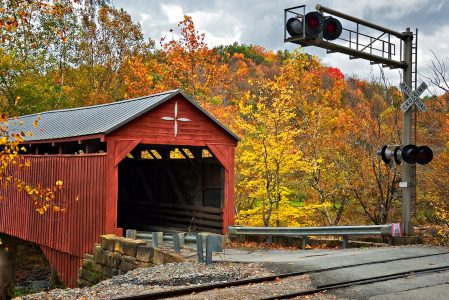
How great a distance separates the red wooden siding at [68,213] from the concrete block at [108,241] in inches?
14.1

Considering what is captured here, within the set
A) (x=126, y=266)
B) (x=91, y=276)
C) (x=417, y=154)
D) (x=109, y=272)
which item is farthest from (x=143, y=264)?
(x=417, y=154)

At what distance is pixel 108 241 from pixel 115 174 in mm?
1819

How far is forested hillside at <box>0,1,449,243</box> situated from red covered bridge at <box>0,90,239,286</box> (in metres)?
3.20

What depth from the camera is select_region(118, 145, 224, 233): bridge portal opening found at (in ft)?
56.6

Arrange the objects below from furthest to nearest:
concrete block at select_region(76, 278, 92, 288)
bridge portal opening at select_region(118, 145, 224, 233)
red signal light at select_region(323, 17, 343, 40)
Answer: bridge portal opening at select_region(118, 145, 224, 233) → concrete block at select_region(76, 278, 92, 288) → red signal light at select_region(323, 17, 343, 40)

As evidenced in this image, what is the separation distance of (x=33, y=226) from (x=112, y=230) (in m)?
5.12

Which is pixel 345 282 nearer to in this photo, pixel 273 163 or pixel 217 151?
pixel 217 151

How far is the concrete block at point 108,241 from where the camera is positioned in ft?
44.6

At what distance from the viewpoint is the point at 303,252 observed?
13.7m

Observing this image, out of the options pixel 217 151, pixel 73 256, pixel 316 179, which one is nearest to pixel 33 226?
pixel 73 256

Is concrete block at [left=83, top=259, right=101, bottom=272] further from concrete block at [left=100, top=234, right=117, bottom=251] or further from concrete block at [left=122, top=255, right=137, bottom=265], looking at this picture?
concrete block at [left=122, top=255, right=137, bottom=265]

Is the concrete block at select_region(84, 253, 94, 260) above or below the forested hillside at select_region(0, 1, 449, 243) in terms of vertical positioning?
below

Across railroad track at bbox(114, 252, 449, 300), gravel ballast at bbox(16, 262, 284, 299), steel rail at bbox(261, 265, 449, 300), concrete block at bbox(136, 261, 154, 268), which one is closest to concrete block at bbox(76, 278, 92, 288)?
concrete block at bbox(136, 261, 154, 268)

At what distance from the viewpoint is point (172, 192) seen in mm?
19516
